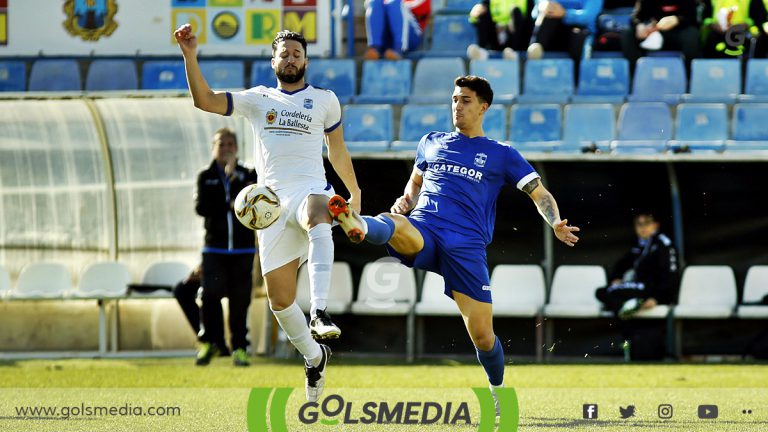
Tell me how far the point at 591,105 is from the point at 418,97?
209cm

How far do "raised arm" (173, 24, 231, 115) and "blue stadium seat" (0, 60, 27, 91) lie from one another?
30.1 feet

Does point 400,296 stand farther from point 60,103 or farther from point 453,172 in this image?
point 453,172

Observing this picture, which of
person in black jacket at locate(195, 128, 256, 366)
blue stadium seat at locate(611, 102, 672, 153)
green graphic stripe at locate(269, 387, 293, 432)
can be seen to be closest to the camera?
green graphic stripe at locate(269, 387, 293, 432)

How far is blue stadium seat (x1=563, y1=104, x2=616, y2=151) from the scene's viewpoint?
14977 millimetres

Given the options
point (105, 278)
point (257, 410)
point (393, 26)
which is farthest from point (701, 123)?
point (257, 410)

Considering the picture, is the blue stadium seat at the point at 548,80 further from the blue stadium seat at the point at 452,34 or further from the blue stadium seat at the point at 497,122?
the blue stadium seat at the point at 452,34

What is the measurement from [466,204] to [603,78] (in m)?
8.03

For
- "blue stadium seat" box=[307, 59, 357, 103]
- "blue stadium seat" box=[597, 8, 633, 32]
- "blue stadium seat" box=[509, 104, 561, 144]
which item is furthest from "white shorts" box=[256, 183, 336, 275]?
"blue stadium seat" box=[597, 8, 633, 32]

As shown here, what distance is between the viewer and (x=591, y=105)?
15.1 m

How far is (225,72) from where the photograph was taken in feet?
53.7

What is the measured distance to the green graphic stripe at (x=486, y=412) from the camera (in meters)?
7.11

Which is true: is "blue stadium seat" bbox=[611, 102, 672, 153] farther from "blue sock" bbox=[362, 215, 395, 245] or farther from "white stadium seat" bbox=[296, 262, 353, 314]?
"blue sock" bbox=[362, 215, 395, 245]

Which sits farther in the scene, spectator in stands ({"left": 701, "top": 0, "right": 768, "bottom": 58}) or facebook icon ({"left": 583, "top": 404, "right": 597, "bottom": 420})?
spectator in stands ({"left": 701, "top": 0, "right": 768, "bottom": 58})

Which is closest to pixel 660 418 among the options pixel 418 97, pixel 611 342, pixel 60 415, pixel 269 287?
pixel 269 287
